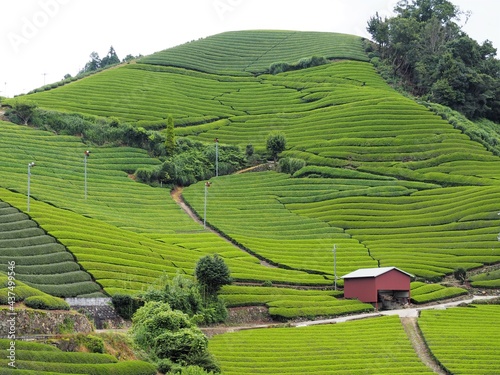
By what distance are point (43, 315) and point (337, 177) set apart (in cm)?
7214

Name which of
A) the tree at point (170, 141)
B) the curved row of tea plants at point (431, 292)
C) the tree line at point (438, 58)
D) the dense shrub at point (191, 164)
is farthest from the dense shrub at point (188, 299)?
the tree line at point (438, 58)

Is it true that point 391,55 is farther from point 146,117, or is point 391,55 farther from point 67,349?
point 67,349

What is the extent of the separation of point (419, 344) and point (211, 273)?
15.7 metres

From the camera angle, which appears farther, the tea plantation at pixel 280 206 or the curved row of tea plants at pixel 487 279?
the curved row of tea plants at pixel 487 279

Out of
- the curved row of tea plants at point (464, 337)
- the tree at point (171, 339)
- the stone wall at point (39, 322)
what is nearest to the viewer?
the stone wall at point (39, 322)

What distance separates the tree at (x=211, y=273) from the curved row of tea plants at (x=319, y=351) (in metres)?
6.55

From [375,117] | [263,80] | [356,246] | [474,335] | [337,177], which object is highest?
[263,80]

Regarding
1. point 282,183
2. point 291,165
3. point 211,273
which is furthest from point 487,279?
point 291,165

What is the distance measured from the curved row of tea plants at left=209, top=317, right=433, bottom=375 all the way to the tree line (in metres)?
84.2

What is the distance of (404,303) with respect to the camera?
7494 centimetres

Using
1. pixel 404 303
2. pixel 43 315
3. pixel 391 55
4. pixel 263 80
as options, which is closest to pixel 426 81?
pixel 391 55

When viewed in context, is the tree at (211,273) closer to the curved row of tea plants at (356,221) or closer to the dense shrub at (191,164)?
the curved row of tea plants at (356,221)

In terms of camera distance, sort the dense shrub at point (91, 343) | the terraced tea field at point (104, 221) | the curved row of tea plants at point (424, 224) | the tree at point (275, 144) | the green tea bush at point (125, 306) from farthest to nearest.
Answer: the tree at point (275, 144)
the curved row of tea plants at point (424, 224)
the terraced tea field at point (104, 221)
the green tea bush at point (125, 306)
the dense shrub at point (91, 343)

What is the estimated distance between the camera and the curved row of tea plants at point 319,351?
49844 millimetres
